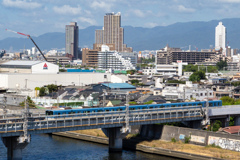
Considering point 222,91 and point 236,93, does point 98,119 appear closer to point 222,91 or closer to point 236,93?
point 236,93

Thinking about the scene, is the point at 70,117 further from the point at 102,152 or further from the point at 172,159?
the point at 172,159

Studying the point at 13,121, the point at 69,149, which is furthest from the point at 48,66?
the point at 13,121

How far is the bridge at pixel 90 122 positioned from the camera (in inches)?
1211

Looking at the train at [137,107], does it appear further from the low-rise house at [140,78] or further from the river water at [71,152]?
the low-rise house at [140,78]

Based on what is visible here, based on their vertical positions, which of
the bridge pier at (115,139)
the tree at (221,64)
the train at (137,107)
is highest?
the tree at (221,64)

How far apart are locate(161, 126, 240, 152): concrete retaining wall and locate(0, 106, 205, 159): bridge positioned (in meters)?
1.47

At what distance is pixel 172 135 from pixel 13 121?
13955 millimetres

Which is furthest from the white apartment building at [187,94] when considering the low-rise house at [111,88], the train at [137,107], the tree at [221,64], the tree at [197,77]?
the tree at [221,64]

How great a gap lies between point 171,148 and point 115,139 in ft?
15.2

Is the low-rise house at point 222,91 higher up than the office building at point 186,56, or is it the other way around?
the office building at point 186,56

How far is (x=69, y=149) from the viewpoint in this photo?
126 ft

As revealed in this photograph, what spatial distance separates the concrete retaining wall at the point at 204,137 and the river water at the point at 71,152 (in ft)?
9.47

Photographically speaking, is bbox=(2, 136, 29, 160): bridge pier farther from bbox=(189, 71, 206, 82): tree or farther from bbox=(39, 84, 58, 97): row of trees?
bbox=(189, 71, 206, 82): tree

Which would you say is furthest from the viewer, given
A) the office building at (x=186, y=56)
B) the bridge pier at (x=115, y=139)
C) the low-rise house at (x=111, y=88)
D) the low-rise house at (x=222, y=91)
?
the office building at (x=186, y=56)
